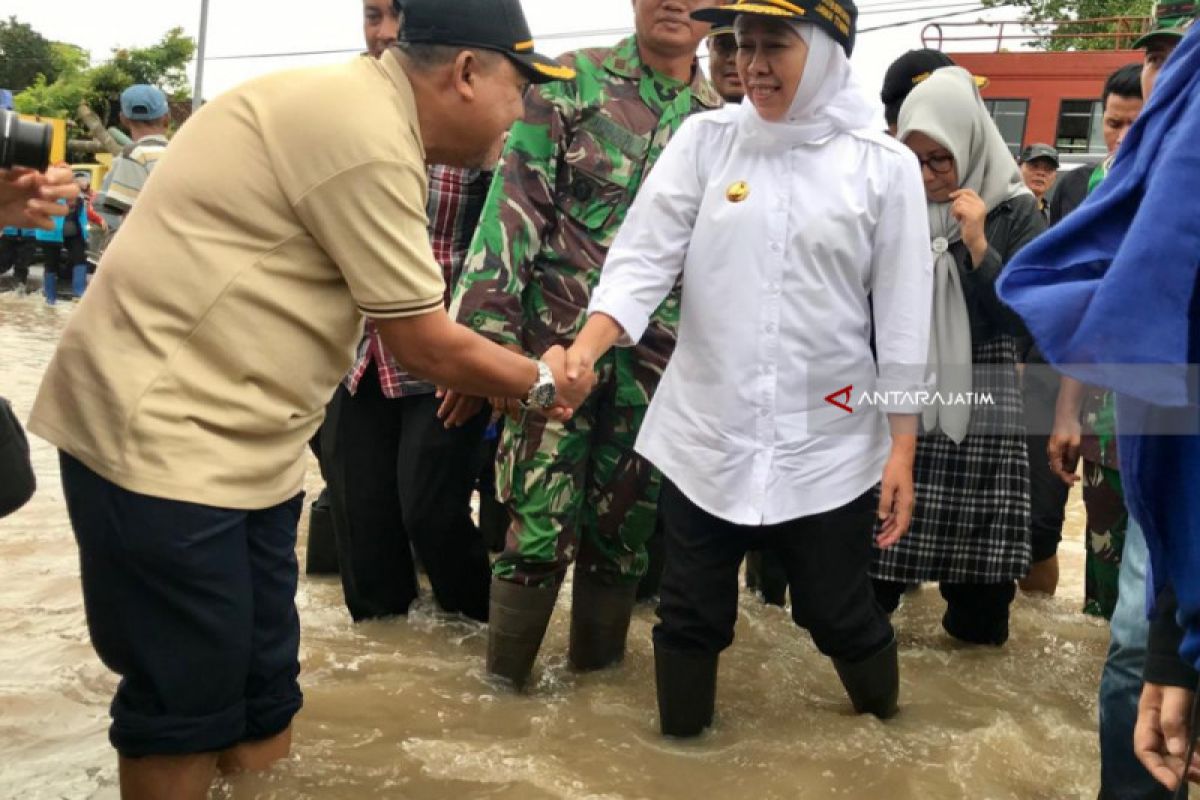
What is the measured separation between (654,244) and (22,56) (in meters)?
56.3

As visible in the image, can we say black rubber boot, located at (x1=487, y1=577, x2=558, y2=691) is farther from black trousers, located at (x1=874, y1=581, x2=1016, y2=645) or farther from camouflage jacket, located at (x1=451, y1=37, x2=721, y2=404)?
black trousers, located at (x1=874, y1=581, x2=1016, y2=645)

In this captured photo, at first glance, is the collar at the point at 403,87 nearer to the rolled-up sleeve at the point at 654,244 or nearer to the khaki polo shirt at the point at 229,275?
the khaki polo shirt at the point at 229,275

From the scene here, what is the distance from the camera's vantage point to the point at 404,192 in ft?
7.22

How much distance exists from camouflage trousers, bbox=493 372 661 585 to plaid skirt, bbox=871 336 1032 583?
92cm

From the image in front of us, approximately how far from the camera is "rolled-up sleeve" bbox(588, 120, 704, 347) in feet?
9.57

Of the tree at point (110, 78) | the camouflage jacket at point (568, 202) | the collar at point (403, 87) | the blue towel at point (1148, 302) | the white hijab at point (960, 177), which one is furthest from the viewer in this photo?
the tree at point (110, 78)

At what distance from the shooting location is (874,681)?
309 centimetres

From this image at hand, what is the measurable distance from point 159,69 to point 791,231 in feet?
142

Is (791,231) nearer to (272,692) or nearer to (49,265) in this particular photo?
(272,692)

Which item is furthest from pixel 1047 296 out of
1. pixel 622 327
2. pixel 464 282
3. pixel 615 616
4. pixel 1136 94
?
pixel 1136 94

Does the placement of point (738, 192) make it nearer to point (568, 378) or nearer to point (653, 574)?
point (568, 378)

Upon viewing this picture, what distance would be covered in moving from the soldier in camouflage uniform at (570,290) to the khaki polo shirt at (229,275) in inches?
40.9

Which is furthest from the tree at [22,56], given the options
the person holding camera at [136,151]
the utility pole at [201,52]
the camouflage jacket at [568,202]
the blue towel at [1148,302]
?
the blue towel at [1148,302]

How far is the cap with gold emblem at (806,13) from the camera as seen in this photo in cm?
268
